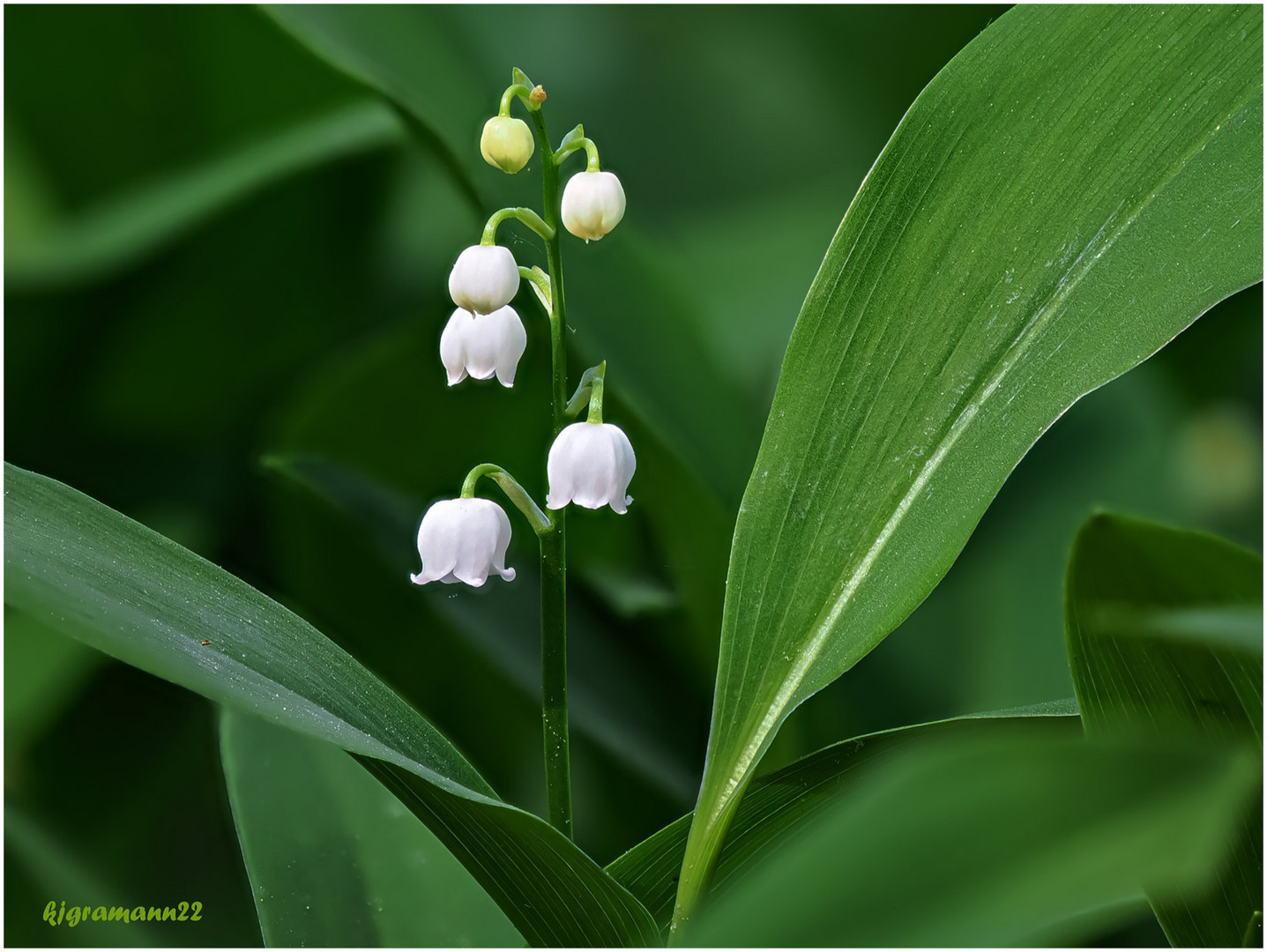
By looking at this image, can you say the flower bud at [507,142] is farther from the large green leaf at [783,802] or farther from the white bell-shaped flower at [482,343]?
the large green leaf at [783,802]

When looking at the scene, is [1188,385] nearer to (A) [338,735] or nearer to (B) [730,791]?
(B) [730,791]

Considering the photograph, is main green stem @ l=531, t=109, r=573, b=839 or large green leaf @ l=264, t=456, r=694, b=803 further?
large green leaf @ l=264, t=456, r=694, b=803

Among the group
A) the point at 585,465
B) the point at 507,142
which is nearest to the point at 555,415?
the point at 585,465

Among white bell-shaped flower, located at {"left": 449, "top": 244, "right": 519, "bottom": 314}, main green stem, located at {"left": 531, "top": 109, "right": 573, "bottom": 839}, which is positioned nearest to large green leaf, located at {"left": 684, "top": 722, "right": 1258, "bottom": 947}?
main green stem, located at {"left": 531, "top": 109, "right": 573, "bottom": 839}


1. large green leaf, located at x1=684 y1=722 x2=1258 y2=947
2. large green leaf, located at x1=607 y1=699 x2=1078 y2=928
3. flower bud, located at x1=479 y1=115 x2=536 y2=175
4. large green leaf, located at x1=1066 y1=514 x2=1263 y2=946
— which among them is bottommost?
large green leaf, located at x1=684 y1=722 x2=1258 y2=947

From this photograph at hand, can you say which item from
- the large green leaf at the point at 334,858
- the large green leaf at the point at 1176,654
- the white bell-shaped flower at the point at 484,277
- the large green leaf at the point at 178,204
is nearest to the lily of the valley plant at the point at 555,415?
the white bell-shaped flower at the point at 484,277

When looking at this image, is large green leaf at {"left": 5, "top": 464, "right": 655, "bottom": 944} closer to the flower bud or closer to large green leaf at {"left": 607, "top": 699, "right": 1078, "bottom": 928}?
large green leaf at {"left": 607, "top": 699, "right": 1078, "bottom": 928}

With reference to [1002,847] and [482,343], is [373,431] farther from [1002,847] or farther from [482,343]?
[1002,847]
